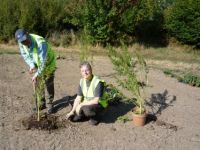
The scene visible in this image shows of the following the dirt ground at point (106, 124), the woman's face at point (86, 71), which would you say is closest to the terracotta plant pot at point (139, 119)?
the dirt ground at point (106, 124)

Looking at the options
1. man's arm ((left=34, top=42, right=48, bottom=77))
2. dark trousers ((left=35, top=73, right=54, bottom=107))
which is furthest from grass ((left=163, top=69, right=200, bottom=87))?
man's arm ((left=34, top=42, right=48, bottom=77))

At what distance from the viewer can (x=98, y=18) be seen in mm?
15016

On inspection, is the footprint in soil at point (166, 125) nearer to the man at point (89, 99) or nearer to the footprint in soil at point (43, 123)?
the man at point (89, 99)

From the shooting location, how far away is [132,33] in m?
17.0

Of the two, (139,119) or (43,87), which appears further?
(139,119)

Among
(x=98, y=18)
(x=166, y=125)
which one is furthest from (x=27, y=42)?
(x=98, y=18)

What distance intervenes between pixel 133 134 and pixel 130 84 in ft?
2.91

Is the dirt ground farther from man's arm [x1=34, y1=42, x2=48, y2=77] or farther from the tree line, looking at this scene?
the tree line

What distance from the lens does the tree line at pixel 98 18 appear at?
49.7 ft

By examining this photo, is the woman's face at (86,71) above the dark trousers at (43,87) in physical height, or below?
above

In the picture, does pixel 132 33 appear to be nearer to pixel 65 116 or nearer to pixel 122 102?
pixel 122 102

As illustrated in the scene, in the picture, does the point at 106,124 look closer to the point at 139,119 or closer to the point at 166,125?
the point at 139,119

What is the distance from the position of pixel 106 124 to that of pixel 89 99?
20.4 inches

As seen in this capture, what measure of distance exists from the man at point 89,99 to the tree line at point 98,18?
770 cm
